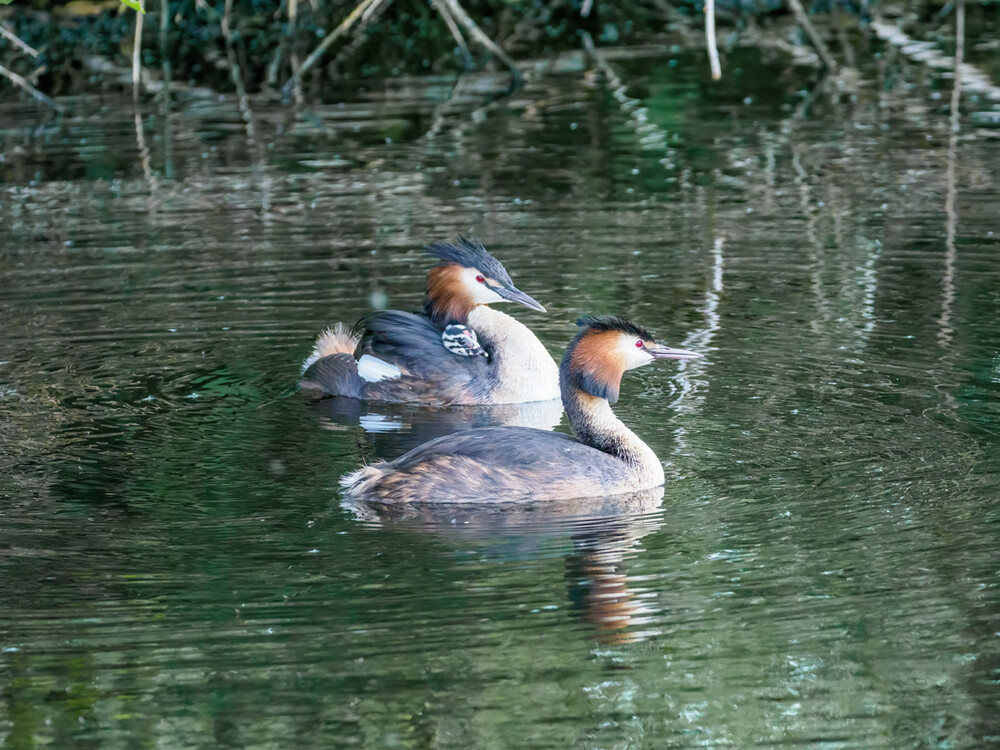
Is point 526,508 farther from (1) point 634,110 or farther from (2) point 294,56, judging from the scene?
(2) point 294,56

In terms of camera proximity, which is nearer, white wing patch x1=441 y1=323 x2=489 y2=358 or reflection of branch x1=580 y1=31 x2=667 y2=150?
white wing patch x1=441 y1=323 x2=489 y2=358

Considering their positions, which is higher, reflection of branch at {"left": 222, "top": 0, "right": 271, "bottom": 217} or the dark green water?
the dark green water

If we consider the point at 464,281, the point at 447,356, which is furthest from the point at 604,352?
the point at 464,281

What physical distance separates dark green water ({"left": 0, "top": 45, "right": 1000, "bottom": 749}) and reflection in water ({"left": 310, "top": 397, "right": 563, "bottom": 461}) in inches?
2.5

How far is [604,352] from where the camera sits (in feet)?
29.5

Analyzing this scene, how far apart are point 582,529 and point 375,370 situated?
11.8 feet

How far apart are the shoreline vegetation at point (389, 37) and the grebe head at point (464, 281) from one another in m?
11.3

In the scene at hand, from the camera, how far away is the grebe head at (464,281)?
11.6 m

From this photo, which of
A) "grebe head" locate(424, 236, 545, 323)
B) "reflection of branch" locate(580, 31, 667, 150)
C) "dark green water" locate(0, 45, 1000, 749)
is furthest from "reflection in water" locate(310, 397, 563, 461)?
"reflection of branch" locate(580, 31, 667, 150)

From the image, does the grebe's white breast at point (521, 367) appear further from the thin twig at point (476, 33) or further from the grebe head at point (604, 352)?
the thin twig at point (476, 33)

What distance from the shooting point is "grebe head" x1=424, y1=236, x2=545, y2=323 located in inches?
458

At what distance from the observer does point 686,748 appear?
588cm

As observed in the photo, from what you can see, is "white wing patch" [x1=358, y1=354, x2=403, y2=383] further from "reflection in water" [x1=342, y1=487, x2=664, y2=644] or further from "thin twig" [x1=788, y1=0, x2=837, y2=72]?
"thin twig" [x1=788, y1=0, x2=837, y2=72]

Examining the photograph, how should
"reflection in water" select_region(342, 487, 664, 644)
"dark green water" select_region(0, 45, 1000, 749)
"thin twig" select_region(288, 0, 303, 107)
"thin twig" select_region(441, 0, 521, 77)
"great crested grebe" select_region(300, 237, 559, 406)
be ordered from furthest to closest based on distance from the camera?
"thin twig" select_region(288, 0, 303, 107), "thin twig" select_region(441, 0, 521, 77), "great crested grebe" select_region(300, 237, 559, 406), "reflection in water" select_region(342, 487, 664, 644), "dark green water" select_region(0, 45, 1000, 749)
